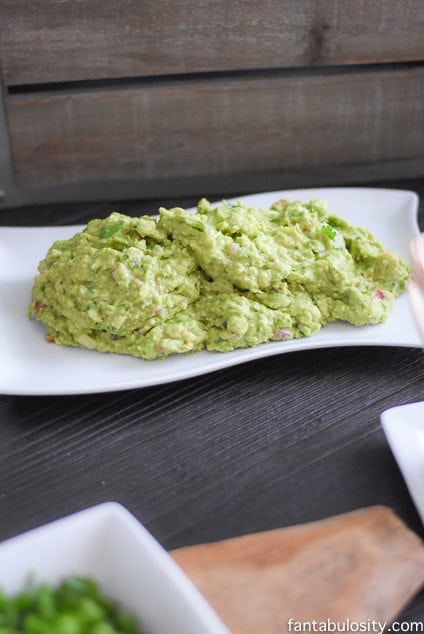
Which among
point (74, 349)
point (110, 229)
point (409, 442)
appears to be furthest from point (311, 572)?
point (110, 229)

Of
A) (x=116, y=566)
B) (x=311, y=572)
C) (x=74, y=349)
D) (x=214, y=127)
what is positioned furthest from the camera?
(x=214, y=127)

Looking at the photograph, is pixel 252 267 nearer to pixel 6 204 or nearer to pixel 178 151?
pixel 178 151

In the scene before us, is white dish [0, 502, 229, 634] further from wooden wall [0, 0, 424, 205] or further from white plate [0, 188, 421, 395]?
wooden wall [0, 0, 424, 205]

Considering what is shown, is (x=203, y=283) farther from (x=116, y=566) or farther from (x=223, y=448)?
(x=116, y=566)

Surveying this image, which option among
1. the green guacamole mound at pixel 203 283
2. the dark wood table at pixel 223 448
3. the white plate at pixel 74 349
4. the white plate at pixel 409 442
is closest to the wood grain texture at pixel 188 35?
the white plate at pixel 74 349

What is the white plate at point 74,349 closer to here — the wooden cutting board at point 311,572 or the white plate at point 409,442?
the white plate at point 409,442

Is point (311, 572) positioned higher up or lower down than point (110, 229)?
lower down

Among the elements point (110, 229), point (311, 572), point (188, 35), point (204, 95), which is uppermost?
point (188, 35)

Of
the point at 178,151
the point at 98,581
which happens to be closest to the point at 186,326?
the point at 98,581
